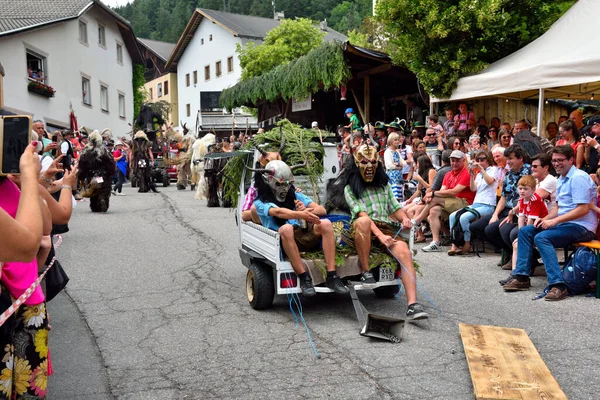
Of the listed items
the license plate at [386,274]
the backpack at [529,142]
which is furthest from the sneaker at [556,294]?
the backpack at [529,142]

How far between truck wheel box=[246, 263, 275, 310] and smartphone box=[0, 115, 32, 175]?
12.3 feet

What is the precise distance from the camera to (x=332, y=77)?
16219mm

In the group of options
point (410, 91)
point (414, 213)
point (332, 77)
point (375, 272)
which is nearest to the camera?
point (375, 272)

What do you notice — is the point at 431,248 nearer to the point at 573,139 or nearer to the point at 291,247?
the point at 573,139

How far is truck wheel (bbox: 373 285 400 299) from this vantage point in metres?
6.59

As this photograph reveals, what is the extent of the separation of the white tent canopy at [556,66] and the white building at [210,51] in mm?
38417

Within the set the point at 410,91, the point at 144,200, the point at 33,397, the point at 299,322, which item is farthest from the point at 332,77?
the point at 33,397

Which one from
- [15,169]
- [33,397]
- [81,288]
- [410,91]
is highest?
[410,91]

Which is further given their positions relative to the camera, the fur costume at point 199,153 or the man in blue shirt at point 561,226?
the fur costume at point 199,153

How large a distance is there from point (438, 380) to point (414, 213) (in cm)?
653

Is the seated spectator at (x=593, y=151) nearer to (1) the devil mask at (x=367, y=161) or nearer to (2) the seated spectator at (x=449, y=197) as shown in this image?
(2) the seated spectator at (x=449, y=197)

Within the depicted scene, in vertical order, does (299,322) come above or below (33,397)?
below

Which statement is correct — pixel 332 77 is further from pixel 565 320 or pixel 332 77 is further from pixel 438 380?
pixel 438 380

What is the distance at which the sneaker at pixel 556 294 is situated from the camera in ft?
21.2
